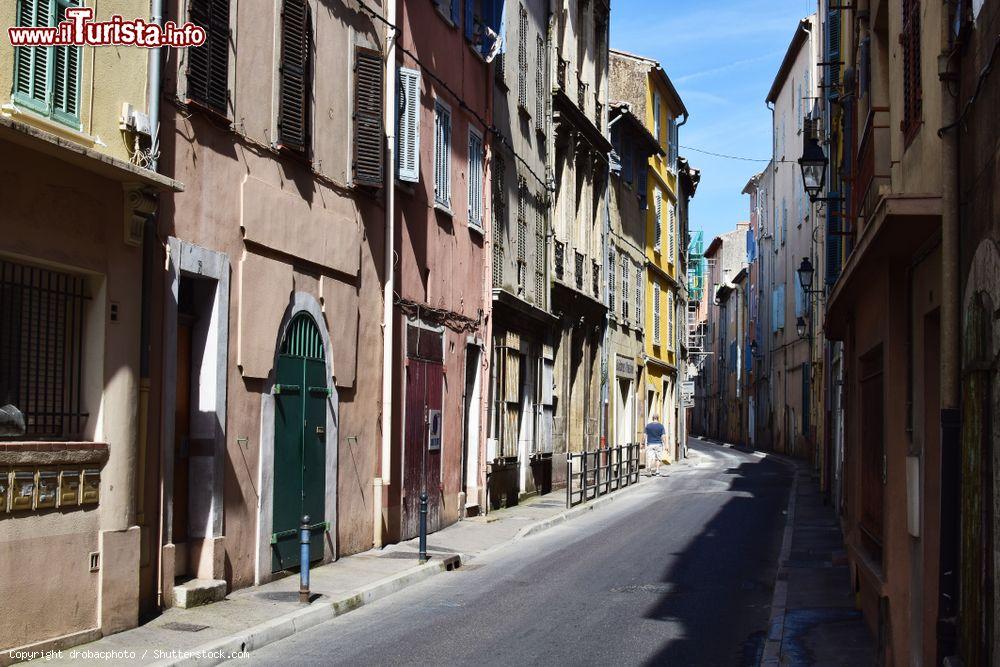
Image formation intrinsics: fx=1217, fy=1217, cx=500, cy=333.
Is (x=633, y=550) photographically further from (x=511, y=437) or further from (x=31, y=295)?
(x=31, y=295)

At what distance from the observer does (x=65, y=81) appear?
9367 millimetres

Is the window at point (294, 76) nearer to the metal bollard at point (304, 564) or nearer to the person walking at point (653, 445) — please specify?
the metal bollard at point (304, 564)

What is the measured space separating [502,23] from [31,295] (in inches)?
583

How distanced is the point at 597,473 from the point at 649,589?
11.9 meters

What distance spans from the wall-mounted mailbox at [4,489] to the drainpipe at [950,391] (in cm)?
620

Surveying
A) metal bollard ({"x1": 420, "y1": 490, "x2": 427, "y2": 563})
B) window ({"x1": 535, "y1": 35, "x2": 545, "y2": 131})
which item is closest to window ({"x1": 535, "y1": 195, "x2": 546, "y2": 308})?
window ({"x1": 535, "y1": 35, "x2": 545, "y2": 131})

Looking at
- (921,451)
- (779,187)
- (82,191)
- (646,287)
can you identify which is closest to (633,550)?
(921,451)

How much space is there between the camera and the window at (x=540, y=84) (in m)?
26.1

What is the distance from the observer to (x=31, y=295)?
360 inches

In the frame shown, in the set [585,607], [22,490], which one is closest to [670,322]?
[585,607]

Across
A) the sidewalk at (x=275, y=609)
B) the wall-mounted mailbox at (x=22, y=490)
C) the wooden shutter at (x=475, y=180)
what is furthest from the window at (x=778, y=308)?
the wall-mounted mailbox at (x=22, y=490)

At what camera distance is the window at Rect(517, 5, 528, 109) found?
24.5m

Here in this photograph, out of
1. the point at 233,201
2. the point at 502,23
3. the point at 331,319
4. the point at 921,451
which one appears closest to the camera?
the point at 921,451

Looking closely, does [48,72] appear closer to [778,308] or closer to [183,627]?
[183,627]
